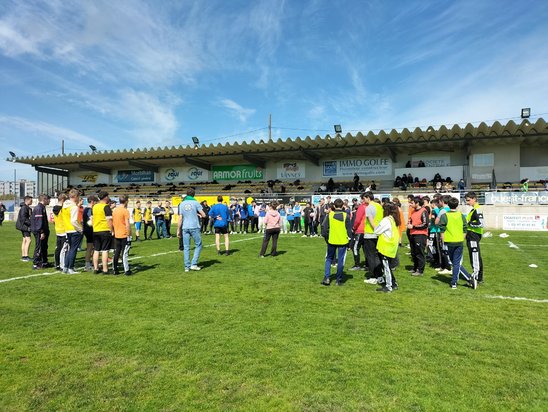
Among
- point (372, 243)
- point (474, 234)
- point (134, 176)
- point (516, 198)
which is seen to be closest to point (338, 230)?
point (372, 243)

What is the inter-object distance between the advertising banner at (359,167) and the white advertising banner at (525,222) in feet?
37.3

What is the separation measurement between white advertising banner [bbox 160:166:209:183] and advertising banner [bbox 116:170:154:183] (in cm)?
177

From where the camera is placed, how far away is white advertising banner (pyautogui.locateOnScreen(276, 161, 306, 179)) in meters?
34.1

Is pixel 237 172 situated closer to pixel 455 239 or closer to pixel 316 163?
pixel 316 163

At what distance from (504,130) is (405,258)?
1894 centimetres

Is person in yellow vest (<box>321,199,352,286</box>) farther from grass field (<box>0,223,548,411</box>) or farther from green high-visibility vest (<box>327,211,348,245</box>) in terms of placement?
grass field (<box>0,223,548,411</box>)

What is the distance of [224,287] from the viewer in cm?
707

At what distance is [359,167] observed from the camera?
31469 millimetres

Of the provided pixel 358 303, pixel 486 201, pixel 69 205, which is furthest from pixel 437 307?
pixel 486 201

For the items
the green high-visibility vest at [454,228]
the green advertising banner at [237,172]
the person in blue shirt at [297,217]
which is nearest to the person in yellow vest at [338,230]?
the green high-visibility vest at [454,228]

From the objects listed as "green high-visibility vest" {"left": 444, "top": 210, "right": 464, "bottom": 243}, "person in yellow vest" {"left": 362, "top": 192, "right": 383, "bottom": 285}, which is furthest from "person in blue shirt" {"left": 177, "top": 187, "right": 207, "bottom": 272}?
"green high-visibility vest" {"left": 444, "top": 210, "right": 464, "bottom": 243}

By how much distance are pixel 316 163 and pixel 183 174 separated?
15127 millimetres

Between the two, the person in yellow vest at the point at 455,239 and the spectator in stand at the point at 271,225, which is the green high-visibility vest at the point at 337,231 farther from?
the spectator in stand at the point at 271,225

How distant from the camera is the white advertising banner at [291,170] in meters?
34.1
